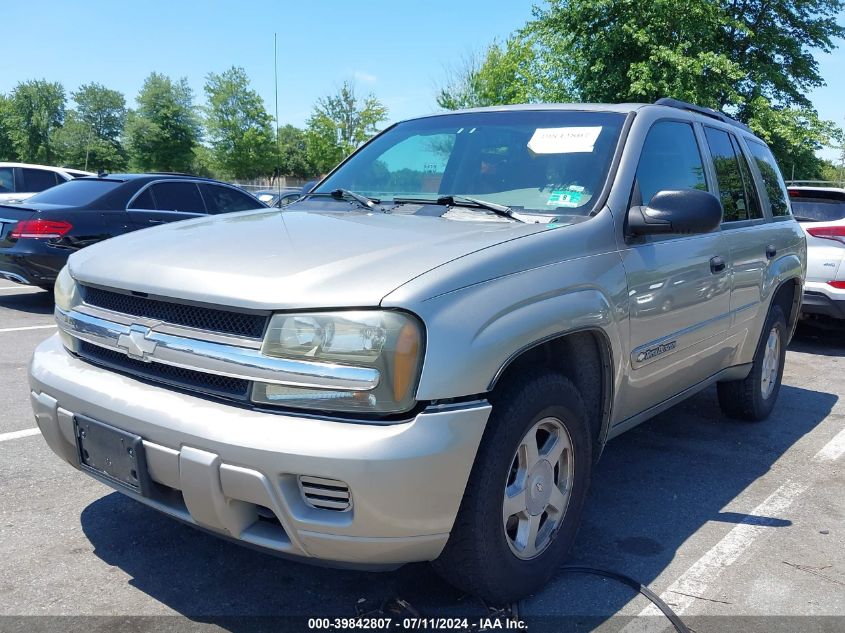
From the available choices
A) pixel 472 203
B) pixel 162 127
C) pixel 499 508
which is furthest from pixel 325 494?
pixel 162 127

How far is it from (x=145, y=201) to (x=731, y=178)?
21.9 feet

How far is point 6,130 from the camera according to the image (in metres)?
65.8

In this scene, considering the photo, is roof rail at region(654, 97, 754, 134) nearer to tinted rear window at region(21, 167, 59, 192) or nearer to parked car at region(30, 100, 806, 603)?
parked car at region(30, 100, 806, 603)

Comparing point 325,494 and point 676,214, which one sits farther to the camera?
point 676,214

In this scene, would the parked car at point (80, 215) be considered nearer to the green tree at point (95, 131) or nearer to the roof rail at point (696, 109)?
the roof rail at point (696, 109)

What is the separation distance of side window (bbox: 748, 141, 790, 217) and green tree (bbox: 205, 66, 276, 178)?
48.9 metres

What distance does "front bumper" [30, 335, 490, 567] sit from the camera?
1.98 meters

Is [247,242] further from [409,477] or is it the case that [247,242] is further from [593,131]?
[593,131]

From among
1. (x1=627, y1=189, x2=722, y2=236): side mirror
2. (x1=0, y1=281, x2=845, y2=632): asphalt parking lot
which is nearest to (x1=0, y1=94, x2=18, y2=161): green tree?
(x1=0, y1=281, x2=845, y2=632): asphalt parking lot

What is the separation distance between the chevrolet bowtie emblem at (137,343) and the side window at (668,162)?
6.70ft

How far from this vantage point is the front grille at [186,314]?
2148 mm

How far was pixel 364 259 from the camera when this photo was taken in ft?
7.48

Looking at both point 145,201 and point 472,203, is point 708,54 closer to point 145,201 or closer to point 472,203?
point 145,201

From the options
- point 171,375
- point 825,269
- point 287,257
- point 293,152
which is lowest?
point 825,269
